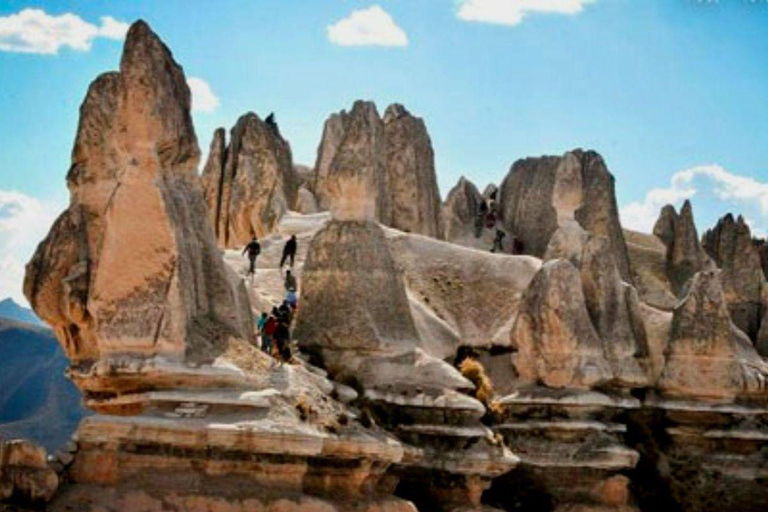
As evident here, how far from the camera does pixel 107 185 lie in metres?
22.8

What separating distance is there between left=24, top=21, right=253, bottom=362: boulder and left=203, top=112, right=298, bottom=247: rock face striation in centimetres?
2229

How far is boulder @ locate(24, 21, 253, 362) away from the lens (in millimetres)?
20859

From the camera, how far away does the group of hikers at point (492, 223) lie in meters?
43.2

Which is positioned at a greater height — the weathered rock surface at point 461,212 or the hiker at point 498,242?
the weathered rock surface at point 461,212

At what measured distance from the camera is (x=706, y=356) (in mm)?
31188

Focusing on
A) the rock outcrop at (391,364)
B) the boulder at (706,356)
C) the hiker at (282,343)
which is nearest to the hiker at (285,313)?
the rock outcrop at (391,364)

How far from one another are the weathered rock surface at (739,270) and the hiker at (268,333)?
76.6ft

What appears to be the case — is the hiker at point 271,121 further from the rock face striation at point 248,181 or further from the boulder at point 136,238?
the boulder at point 136,238

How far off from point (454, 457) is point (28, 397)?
28971 mm

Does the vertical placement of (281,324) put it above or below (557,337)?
above

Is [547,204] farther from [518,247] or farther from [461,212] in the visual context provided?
[461,212]

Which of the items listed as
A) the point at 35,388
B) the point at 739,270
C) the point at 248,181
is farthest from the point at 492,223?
the point at 35,388

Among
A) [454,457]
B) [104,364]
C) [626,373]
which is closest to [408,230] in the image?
[626,373]

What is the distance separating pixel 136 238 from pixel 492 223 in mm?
24281
